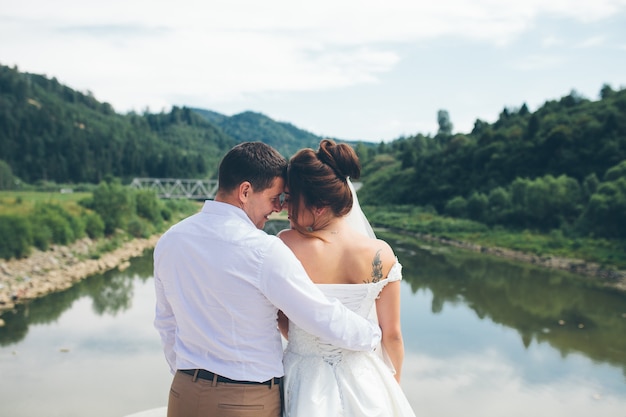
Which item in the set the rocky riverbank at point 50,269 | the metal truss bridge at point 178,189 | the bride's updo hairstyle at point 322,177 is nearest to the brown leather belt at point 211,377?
the bride's updo hairstyle at point 322,177

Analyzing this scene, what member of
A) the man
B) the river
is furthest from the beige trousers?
the river

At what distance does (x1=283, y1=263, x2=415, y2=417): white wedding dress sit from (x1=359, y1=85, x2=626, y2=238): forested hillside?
1887 centimetres

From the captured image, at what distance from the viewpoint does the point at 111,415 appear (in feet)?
20.3

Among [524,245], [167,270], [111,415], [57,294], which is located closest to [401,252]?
[524,245]

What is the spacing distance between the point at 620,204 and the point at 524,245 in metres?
3.22

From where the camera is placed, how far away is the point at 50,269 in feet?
44.6

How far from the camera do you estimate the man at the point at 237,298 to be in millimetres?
1290

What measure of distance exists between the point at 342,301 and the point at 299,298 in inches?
10.7

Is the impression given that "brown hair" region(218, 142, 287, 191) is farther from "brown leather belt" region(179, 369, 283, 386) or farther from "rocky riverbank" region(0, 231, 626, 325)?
"rocky riverbank" region(0, 231, 626, 325)

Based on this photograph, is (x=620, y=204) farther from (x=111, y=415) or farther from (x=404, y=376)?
(x=111, y=415)

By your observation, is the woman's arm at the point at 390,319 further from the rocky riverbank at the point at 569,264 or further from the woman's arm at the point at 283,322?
the rocky riverbank at the point at 569,264

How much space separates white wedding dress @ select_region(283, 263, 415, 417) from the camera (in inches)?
58.2

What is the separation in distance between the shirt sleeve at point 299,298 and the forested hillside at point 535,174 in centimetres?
1911

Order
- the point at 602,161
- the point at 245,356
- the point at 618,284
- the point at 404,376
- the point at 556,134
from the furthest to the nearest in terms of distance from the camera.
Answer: the point at 556,134, the point at 602,161, the point at 618,284, the point at 404,376, the point at 245,356
